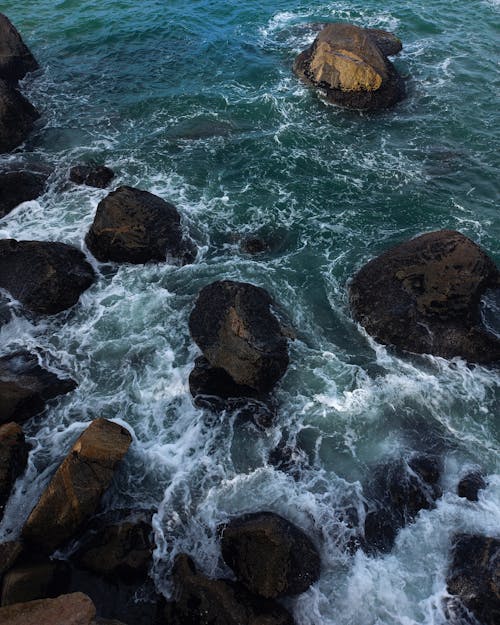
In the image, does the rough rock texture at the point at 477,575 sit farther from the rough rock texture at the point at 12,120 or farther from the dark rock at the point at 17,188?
the rough rock texture at the point at 12,120

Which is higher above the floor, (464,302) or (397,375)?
(464,302)

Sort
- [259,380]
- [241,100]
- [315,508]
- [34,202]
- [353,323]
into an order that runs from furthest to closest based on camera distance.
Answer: [241,100] → [34,202] → [353,323] → [259,380] → [315,508]

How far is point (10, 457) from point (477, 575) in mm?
11317

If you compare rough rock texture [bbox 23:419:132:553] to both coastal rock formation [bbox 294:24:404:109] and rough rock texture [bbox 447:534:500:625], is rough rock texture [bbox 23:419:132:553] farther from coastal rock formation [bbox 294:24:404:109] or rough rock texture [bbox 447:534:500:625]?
coastal rock formation [bbox 294:24:404:109]

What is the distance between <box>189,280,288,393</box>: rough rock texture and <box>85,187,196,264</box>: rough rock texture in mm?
3110

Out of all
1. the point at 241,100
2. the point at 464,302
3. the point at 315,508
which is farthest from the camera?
the point at 241,100

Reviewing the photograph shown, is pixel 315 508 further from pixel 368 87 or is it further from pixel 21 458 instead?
pixel 368 87

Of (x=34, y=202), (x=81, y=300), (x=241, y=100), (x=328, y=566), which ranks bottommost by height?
(x=328, y=566)

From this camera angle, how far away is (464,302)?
14344 mm

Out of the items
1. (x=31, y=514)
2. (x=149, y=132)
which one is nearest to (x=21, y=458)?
(x=31, y=514)

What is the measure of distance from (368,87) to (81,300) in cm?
1846

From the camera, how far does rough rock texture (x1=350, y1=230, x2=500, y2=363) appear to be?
14.3 meters

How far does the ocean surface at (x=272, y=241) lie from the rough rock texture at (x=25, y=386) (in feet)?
1.28

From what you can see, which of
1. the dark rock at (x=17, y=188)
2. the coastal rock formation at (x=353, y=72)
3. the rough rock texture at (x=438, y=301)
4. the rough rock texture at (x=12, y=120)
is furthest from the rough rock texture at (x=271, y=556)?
the coastal rock formation at (x=353, y=72)
